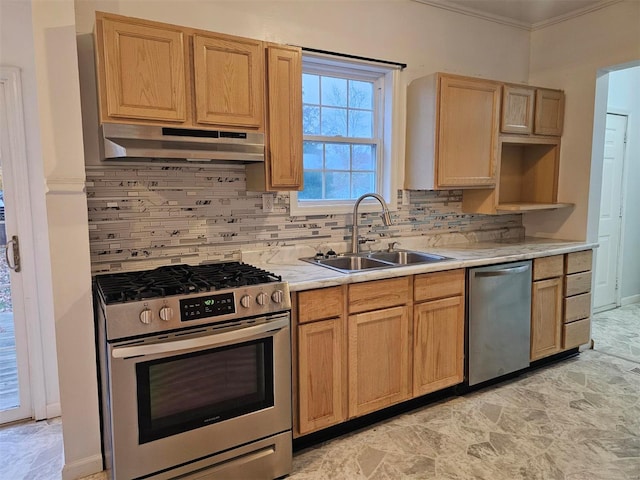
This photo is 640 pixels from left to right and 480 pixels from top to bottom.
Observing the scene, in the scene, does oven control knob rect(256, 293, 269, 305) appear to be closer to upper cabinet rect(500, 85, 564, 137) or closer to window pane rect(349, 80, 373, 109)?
window pane rect(349, 80, 373, 109)

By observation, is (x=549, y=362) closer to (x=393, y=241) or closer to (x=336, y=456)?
(x=393, y=241)

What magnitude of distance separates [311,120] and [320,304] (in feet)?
4.58

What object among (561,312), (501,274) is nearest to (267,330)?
(501,274)

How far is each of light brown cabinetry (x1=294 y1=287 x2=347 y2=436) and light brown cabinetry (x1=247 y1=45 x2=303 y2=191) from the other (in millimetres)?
695

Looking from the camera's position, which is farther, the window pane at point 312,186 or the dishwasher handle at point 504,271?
the window pane at point 312,186

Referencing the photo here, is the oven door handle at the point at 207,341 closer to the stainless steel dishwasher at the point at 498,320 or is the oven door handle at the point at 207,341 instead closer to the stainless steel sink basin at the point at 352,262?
the stainless steel sink basin at the point at 352,262

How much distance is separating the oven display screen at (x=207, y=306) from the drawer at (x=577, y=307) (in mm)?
2730

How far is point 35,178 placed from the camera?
2.53m

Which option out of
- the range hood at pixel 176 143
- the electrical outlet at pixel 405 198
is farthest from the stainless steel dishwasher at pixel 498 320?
the range hood at pixel 176 143

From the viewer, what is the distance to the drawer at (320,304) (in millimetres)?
2230

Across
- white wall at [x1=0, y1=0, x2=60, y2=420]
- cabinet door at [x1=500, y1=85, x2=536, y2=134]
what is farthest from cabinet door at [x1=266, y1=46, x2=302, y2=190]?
cabinet door at [x1=500, y1=85, x2=536, y2=134]

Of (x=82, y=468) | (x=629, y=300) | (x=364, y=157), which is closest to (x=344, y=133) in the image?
(x=364, y=157)

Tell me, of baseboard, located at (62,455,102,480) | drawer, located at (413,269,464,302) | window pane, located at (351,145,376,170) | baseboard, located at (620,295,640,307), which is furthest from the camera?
baseboard, located at (620,295,640,307)

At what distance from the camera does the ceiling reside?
3.37m
